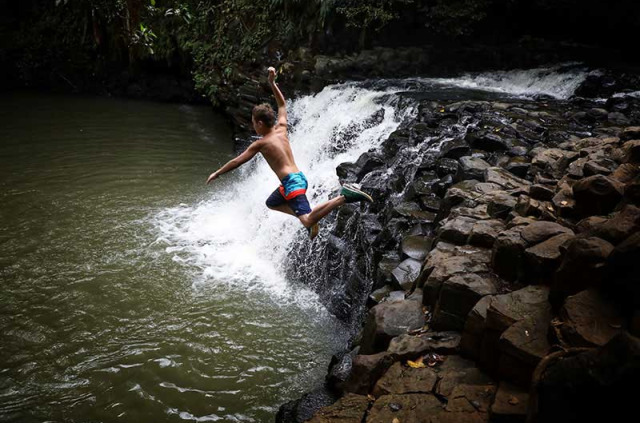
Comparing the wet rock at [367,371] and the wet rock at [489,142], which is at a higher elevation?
the wet rock at [489,142]

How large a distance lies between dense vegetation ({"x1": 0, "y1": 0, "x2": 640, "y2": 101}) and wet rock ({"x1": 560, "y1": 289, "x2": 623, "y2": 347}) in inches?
350

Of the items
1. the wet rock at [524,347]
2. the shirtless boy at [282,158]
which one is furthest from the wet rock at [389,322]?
the shirtless boy at [282,158]

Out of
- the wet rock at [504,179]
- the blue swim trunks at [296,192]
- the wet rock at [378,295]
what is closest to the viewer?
the wet rock at [378,295]

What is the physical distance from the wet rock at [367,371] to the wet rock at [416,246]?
1577 millimetres

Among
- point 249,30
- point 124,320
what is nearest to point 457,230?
point 124,320

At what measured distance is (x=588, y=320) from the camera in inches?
86.9

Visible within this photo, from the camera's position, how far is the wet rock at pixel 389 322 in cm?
342

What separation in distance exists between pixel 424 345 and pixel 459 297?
44 cm

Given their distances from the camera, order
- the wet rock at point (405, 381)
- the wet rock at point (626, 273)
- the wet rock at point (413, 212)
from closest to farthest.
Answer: the wet rock at point (626, 273) < the wet rock at point (405, 381) < the wet rock at point (413, 212)

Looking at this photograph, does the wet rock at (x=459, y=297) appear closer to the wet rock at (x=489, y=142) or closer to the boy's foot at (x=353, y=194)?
the boy's foot at (x=353, y=194)

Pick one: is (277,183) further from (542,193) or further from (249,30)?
(249,30)

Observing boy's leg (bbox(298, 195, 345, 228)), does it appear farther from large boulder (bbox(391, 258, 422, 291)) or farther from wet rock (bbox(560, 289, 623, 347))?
wet rock (bbox(560, 289, 623, 347))

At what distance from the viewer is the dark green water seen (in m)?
3.78

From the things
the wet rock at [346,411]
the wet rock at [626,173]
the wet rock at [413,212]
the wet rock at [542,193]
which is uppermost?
the wet rock at [626,173]
